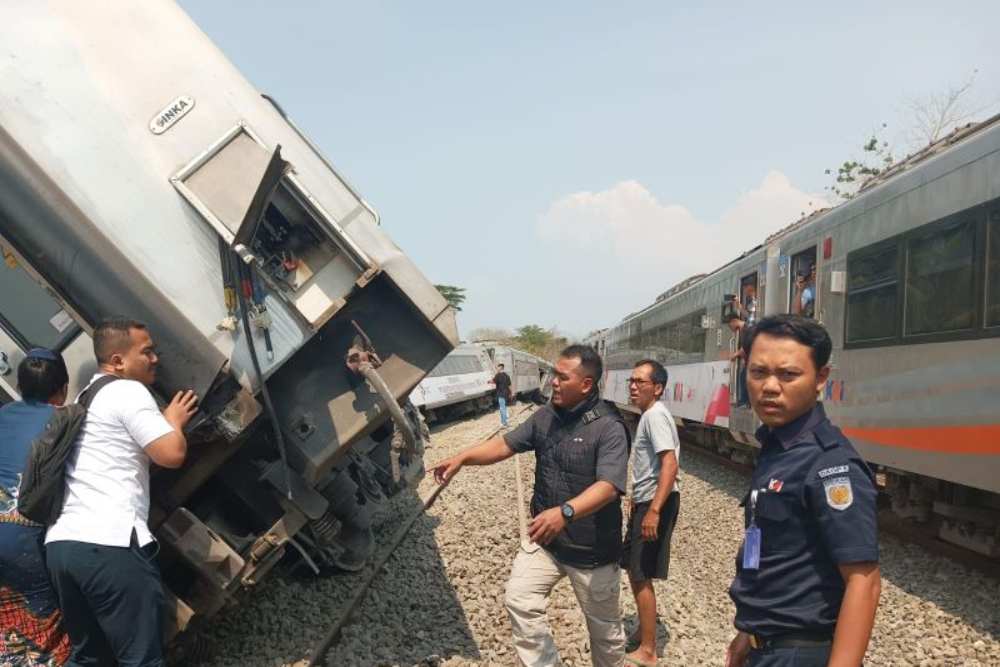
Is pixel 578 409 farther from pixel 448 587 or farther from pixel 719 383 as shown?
pixel 719 383

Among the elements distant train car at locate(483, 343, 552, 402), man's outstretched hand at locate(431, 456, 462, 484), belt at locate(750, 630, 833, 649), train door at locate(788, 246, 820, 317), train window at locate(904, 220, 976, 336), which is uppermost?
belt at locate(750, 630, 833, 649)

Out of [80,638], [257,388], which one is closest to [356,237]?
[257,388]

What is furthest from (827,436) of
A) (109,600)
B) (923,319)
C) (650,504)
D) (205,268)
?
(923,319)

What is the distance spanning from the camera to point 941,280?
6.41m

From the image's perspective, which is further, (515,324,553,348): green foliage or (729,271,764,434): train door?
(515,324,553,348): green foliage

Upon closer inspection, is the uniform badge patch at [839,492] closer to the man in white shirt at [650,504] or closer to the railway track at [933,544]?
the man in white shirt at [650,504]

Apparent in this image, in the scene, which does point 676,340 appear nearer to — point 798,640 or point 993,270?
point 993,270

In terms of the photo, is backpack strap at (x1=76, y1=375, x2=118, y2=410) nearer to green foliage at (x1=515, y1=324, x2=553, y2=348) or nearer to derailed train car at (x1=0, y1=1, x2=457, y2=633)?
derailed train car at (x1=0, y1=1, x2=457, y2=633)

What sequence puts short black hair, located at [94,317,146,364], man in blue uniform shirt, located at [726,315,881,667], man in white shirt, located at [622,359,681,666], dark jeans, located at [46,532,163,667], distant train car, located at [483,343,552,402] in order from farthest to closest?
1. distant train car, located at [483,343,552,402]
2. man in white shirt, located at [622,359,681,666]
3. short black hair, located at [94,317,146,364]
4. dark jeans, located at [46,532,163,667]
5. man in blue uniform shirt, located at [726,315,881,667]

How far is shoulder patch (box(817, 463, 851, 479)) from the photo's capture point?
6.66 feet

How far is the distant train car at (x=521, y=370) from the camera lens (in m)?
37.4

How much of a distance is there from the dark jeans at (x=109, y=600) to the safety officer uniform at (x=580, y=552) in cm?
159

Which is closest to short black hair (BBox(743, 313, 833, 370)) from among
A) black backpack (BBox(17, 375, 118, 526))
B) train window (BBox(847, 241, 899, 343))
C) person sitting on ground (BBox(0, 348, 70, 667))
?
black backpack (BBox(17, 375, 118, 526))

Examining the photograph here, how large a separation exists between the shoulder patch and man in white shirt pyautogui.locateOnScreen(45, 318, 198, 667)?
8.26ft
